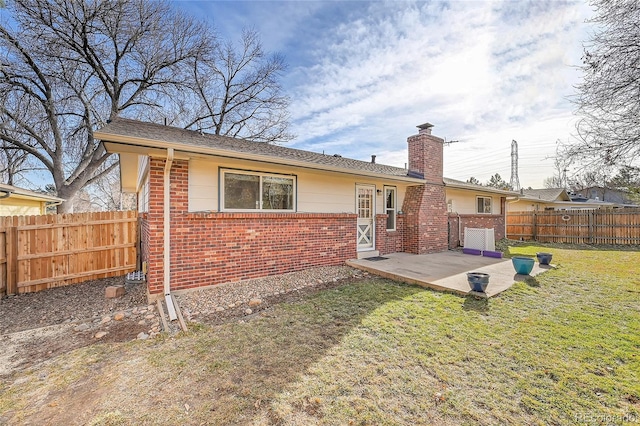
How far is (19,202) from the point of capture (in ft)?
31.5

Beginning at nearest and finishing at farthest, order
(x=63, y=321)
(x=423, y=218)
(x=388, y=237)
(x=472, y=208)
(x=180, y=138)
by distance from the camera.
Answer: (x=63, y=321), (x=180, y=138), (x=388, y=237), (x=423, y=218), (x=472, y=208)

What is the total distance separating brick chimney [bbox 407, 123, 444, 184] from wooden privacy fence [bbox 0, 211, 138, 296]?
31.1 feet

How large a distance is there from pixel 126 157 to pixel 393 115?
9.74m

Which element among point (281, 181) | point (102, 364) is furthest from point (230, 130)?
point (102, 364)

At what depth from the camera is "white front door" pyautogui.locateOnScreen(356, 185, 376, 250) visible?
8.64m

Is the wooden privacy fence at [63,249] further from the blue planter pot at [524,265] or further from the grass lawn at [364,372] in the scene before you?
the blue planter pot at [524,265]

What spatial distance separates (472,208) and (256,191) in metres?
Result: 10.8

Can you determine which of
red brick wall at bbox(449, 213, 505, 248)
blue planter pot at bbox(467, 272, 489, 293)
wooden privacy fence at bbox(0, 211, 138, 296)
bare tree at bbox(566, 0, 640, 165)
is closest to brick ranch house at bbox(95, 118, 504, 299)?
wooden privacy fence at bbox(0, 211, 138, 296)

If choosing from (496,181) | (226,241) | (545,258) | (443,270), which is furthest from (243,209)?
(496,181)

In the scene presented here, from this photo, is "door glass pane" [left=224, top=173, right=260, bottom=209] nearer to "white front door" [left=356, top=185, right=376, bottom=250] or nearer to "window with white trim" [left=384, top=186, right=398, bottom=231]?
"white front door" [left=356, top=185, right=376, bottom=250]

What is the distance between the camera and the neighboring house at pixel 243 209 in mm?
5125

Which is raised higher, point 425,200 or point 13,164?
point 13,164

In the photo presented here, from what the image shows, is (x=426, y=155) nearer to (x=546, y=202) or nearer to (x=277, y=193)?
(x=277, y=193)

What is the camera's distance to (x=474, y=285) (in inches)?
200
